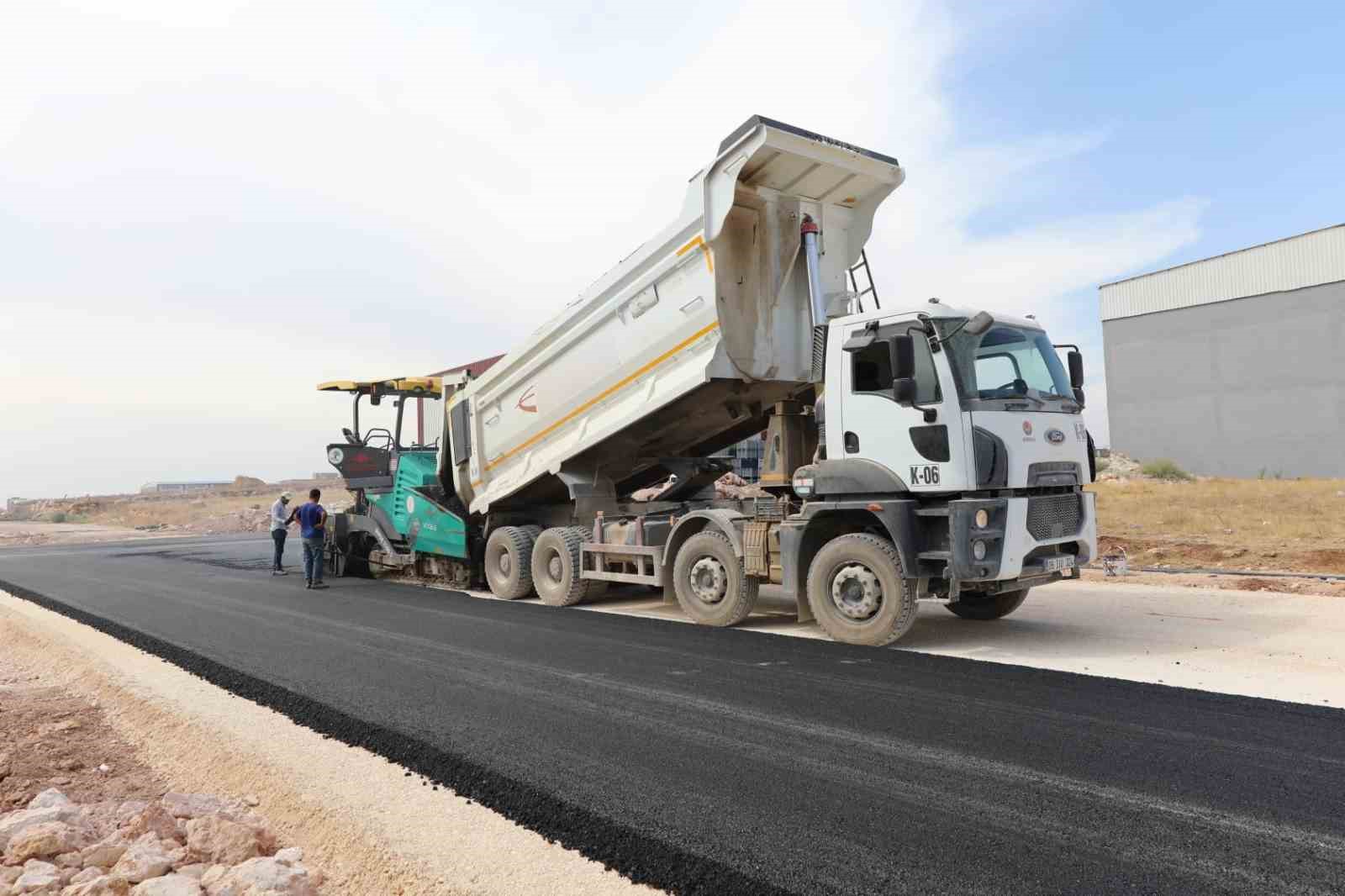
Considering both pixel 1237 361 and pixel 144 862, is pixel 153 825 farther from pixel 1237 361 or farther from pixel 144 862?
pixel 1237 361

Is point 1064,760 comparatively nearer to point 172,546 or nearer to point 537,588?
point 537,588

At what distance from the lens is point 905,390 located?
248 inches

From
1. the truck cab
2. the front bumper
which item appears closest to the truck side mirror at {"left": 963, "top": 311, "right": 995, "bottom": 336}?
the truck cab

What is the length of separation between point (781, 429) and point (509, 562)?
3.96 m

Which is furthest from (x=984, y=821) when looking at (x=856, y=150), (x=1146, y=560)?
(x=1146, y=560)

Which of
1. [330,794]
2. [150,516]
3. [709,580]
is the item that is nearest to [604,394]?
[709,580]

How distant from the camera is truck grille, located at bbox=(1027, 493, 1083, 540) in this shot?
6.43 m

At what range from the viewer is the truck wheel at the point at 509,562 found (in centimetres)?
1019

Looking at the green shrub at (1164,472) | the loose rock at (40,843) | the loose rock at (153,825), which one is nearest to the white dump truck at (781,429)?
the loose rock at (153,825)

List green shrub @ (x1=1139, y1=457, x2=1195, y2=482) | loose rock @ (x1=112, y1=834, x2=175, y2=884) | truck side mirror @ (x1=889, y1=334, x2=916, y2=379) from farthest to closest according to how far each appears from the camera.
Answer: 1. green shrub @ (x1=1139, y1=457, x2=1195, y2=482)
2. truck side mirror @ (x1=889, y1=334, x2=916, y2=379)
3. loose rock @ (x1=112, y1=834, x2=175, y2=884)

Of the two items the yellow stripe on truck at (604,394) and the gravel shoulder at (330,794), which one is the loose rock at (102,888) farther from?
the yellow stripe on truck at (604,394)

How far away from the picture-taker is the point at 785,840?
3.16 m

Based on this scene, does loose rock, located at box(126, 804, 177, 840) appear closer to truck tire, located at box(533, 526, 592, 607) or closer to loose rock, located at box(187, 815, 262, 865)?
loose rock, located at box(187, 815, 262, 865)

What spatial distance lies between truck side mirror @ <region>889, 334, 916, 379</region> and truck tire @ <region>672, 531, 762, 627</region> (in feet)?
7.57
